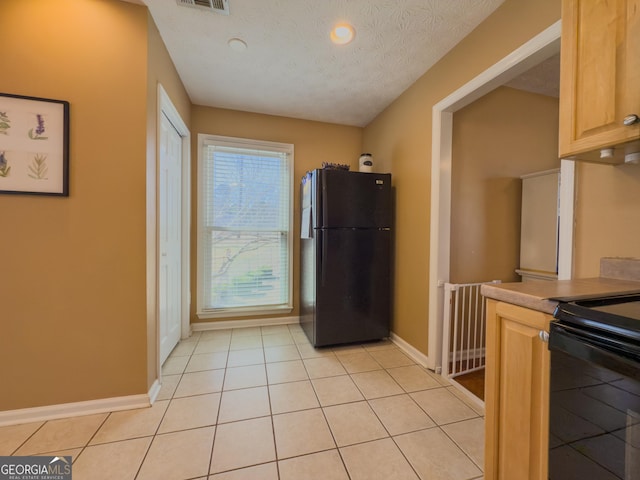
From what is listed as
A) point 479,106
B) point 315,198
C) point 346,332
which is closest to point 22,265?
point 315,198

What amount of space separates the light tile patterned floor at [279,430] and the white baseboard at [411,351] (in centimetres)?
10

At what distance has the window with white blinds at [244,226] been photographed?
9.50 ft

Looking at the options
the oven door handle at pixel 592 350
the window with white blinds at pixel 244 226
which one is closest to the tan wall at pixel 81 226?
the window with white blinds at pixel 244 226

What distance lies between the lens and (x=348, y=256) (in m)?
2.51

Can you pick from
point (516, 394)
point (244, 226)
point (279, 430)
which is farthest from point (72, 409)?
point (516, 394)

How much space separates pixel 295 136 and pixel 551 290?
2893 millimetres

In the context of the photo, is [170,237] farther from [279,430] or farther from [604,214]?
[604,214]

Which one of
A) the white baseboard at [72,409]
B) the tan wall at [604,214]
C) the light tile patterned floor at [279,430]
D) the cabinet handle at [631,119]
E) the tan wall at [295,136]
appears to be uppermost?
the tan wall at [295,136]

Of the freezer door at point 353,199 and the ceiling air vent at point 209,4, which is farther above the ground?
the ceiling air vent at point 209,4

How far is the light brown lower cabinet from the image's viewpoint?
0.83 meters

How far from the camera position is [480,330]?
2350 mm

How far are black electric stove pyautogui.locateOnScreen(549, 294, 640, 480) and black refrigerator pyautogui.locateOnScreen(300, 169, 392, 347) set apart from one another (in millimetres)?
1798

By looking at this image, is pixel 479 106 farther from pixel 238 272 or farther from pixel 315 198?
pixel 238 272

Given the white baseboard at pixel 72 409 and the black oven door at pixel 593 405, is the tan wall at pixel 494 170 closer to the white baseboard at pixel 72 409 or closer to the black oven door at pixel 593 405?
the black oven door at pixel 593 405
